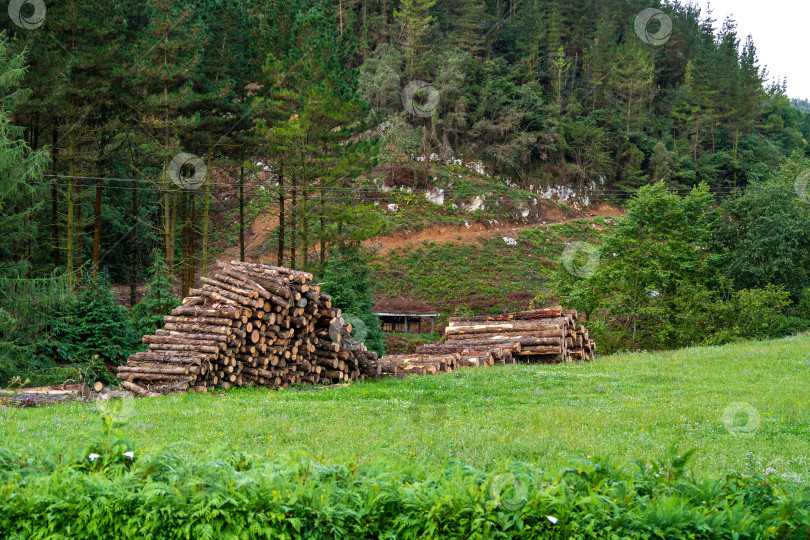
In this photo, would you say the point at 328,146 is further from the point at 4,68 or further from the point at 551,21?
the point at 551,21

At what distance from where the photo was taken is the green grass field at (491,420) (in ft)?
27.5

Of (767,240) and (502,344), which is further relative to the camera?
(767,240)

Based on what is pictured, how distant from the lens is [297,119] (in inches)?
1106

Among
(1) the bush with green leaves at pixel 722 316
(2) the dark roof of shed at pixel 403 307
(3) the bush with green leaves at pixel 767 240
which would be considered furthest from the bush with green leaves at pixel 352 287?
(3) the bush with green leaves at pixel 767 240

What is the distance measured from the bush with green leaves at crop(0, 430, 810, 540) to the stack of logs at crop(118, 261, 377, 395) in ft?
31.6

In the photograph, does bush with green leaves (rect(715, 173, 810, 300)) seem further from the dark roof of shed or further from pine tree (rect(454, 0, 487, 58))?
pine tree (rect(454, 0, 487, 58))

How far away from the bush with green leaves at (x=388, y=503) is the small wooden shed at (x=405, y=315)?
37.5 metres

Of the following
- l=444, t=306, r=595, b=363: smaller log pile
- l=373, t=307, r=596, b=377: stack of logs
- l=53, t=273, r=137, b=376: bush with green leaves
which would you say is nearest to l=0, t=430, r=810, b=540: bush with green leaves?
l=373, t=307, r=596, b=377: stack of logs

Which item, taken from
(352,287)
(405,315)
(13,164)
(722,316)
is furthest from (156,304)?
(722,316)

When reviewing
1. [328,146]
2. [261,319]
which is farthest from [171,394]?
[328,146]

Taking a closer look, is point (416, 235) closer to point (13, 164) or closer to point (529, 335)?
point (529, 335)

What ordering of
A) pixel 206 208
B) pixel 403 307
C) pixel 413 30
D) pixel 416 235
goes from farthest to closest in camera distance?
pixel 413 30 → pixel 416 235 → pixel 403 307 → pixel 206 208

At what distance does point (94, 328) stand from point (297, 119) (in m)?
12.1

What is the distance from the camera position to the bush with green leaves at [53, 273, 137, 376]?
2197cm
